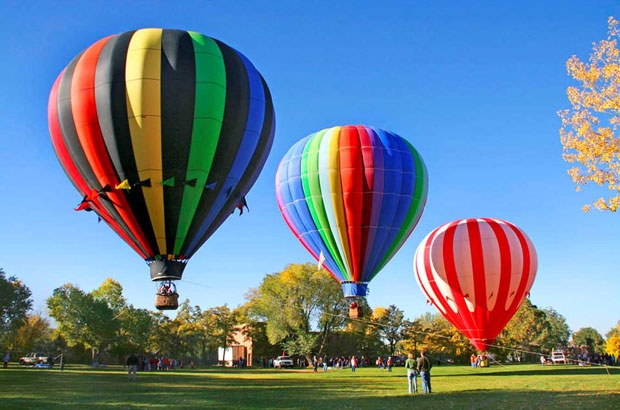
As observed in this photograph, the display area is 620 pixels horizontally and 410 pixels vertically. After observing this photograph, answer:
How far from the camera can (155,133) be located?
54.4 ft

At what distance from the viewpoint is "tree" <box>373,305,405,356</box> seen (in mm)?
69000

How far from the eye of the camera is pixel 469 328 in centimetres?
2689

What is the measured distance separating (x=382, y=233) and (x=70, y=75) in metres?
14.3

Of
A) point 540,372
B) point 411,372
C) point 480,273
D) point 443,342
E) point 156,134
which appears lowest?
point 540,372

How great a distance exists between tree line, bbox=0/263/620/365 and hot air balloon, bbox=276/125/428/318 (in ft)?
51.9

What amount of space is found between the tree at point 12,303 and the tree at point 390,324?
36381 mm

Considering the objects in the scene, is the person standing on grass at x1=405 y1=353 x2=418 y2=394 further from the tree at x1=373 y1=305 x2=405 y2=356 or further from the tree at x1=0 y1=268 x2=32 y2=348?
the tree at x1=373 y1=305 x2=405 y2=356

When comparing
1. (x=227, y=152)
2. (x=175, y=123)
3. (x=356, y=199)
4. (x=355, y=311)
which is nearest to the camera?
(x=175, y=123)

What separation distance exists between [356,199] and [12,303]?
101 ft

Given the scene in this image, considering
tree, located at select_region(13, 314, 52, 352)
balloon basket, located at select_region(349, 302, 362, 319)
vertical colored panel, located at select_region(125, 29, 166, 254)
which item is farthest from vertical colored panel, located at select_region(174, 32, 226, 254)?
tree, located at select_region(13, 314, 52, 352)

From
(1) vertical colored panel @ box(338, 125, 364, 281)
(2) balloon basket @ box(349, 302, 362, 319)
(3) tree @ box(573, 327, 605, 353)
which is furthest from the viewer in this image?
(3) tree @ box(573, 327, 605, 353)

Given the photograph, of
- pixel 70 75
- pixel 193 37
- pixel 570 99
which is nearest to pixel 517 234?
pixel 570 99

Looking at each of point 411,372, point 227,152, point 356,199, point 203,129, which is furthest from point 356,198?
point 203,129

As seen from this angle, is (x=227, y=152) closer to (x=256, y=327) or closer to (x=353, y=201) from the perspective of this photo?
(x=353, y=201)
